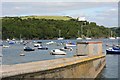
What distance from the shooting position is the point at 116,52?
96812 millimetres

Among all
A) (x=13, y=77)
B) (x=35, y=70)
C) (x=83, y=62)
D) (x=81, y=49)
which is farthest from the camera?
(x=81, y=49)

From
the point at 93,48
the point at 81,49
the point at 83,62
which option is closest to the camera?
the point at 83,62

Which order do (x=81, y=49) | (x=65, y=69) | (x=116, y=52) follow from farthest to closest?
(x=116, y=52) < (x=81, y=49) < (x=65, y=69)

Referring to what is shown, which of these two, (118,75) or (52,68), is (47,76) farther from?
(118,75)

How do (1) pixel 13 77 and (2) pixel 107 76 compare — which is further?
(2) pixel 107 76

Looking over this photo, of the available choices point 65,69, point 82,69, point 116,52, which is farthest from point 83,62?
point 116,52

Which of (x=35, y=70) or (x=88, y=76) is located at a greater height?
(x=35, y=70)

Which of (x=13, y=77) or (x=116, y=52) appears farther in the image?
(x=116, y=52)

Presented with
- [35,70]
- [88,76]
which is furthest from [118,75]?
[35,70]

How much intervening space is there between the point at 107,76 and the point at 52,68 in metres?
23.4

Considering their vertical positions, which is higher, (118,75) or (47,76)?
(47,76)

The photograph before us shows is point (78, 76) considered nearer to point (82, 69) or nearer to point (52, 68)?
point (82, 69)

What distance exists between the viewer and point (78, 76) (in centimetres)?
3303

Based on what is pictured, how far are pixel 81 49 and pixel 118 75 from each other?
8302 millimetres
